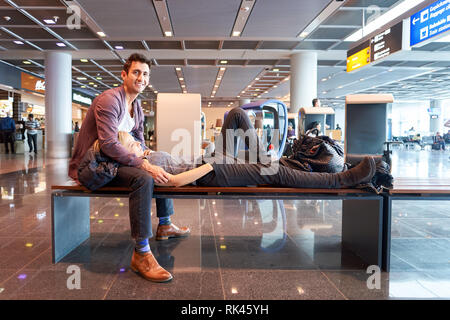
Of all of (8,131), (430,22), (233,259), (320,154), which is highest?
(430,22)

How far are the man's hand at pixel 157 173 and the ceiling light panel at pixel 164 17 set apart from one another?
20.5 feet

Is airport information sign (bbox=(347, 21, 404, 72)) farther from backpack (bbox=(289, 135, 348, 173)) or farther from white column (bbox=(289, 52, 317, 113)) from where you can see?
backpack (bbox=(289, 135, 348, 173))

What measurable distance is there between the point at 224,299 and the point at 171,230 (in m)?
1.25

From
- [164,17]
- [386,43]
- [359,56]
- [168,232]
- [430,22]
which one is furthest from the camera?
[359,56]

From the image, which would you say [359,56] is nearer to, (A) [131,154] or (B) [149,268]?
(A) [131,154]

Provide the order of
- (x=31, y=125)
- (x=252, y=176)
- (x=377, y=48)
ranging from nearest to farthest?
(x=252, y=176) → (x=377, y=48) → (x=31, y=125)

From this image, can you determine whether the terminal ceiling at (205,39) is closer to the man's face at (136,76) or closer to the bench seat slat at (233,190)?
the man's face at (136,76)

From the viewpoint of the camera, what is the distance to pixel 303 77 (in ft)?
38.5

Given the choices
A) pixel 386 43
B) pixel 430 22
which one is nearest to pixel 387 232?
pixel 430 22

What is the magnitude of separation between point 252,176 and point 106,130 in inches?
40.8

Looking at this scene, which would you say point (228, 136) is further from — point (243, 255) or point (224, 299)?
point (224, 299)

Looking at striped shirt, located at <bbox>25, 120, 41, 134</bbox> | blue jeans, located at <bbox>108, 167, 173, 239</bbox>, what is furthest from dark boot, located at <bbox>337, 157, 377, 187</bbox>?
striped shirt, located at <bbox>25, 120, 41, 134</bbox>
